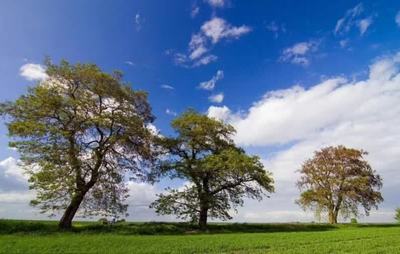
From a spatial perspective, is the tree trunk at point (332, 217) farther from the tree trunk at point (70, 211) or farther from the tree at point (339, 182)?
the tree trunk at point (70, 211)

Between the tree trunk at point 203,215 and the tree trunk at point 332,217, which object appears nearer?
the tree trunk at point 203,215

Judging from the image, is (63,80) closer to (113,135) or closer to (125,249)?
(113,135)

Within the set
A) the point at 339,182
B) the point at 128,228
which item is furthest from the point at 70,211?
the point at 339,182

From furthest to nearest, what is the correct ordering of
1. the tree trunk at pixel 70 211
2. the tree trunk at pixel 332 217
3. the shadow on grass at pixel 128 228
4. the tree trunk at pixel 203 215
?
the tree trunk at pixel 332 217
the tree trunk at pixel 203 215
the tree trunk at pixel 70 211
the shadow on grass at pixel 128 228

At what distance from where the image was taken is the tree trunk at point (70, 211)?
35.9 m

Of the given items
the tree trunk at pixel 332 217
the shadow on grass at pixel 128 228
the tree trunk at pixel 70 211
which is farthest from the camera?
the tree trunk at pixel 332 217

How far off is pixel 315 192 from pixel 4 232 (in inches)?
1767

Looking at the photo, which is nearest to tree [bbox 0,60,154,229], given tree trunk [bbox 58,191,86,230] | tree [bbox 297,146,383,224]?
tree trunk [bbox 58,191,86,230]

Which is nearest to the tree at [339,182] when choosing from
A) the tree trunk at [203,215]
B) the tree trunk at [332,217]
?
the tree trunk at [332,217]

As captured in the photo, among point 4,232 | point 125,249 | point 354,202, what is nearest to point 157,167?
point 4,232

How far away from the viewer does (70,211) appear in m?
36.6

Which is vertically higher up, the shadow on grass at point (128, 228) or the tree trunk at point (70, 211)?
the tree trunk at point (70, 211)

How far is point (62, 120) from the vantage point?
123 ft

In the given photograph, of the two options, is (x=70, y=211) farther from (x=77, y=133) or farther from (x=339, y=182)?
(x=339, y=182)
